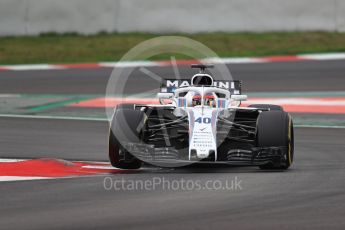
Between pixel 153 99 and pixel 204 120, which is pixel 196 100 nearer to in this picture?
pixel 204 120

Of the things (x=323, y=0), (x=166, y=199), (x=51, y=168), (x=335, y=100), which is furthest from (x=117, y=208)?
(x=323, y=0)

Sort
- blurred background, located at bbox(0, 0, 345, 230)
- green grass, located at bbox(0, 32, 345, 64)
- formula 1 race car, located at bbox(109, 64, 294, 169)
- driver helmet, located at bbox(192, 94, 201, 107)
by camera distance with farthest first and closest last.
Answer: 1. green grass, located at bbox(0, 32, 345, 64)
2. driver helmet, located at bbox(192, 94, 201, 107)
3. formula 1 race car, located at bbox(109, 64, 294, 169)
4. blurred background, located at bbox(0, 0, 345, 230)

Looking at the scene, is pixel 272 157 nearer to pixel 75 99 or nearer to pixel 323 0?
pixel 75 99

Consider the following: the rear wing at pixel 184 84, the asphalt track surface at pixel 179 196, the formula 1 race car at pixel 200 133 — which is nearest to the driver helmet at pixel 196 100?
the formula 1 race car at pixel 200 133

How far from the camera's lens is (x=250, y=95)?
1950cm

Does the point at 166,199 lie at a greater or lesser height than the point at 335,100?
lesser

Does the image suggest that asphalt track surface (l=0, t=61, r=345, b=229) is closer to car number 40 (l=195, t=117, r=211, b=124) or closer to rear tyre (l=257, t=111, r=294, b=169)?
rear tyre (l=257, t=111, r=294, b=169)

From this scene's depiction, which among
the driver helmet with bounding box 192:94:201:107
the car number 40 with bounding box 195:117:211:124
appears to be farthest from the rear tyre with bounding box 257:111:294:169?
the driver helmet with bounding box 192:94:201:107

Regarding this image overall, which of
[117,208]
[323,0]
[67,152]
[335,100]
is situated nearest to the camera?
[117,208]

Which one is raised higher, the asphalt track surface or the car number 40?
the car number 40

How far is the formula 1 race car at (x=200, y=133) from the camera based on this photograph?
35.7 feet

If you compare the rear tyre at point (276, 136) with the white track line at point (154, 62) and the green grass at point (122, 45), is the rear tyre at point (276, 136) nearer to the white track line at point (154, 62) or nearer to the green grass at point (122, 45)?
the white track line at point (154, 62)

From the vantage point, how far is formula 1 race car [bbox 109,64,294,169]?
428 inches

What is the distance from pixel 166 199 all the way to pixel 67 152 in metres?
4.17
